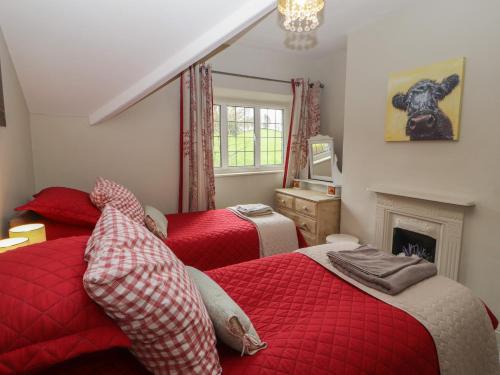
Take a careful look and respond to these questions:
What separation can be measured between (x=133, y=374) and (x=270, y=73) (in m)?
3.45

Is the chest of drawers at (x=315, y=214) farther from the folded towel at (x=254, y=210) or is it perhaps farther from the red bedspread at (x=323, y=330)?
the red bedspread at (x=323, y=330)

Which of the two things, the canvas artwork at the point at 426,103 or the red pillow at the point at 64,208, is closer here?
the red pillow at the point at 64,208

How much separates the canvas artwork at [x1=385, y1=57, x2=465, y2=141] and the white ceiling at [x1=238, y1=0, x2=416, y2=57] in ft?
1.95

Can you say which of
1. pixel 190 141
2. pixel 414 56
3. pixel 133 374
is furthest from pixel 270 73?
pixel 133 374

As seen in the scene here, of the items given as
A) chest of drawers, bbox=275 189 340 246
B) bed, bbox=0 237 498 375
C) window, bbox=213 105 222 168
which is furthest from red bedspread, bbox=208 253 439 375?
window, bbox=213 105 222 168

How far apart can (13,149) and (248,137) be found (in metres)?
2.55

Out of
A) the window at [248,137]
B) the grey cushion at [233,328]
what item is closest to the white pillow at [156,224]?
the grey cushion at [233,328]

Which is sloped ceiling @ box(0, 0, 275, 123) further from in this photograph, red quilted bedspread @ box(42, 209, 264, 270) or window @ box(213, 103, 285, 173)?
window @ box(213, 103, 285, 173)

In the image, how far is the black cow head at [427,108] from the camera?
7.03 ft

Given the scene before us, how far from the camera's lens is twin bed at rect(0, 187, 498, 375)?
0.71m

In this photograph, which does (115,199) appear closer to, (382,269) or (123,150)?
(123,150)

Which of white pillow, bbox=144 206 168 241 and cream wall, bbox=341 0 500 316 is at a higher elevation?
cream wall, bbox=341 0 500 316

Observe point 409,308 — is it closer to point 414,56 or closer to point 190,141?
point 414,56

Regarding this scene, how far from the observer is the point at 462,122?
6.79 ft
